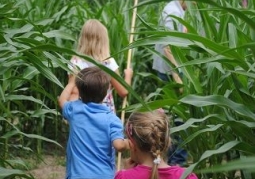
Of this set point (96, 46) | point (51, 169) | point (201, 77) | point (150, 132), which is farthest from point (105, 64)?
point (150, 132)

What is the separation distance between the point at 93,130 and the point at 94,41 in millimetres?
1045

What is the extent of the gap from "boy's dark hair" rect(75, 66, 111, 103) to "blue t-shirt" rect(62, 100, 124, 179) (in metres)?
0.04

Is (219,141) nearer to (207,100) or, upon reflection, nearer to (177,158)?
(207,100)

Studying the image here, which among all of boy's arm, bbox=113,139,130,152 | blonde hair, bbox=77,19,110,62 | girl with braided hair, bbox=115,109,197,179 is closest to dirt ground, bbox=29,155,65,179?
blonde hair, bbox=77,19,110,62

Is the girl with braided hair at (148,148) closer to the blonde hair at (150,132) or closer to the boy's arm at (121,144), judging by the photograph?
the blonde hair at (150,132)

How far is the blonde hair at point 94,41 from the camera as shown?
4559mm

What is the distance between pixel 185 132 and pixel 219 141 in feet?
0.64

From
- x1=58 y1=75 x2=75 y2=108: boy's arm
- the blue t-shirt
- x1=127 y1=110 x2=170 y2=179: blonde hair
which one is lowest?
the blue t-shirt

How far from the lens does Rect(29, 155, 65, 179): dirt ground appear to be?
225 inches

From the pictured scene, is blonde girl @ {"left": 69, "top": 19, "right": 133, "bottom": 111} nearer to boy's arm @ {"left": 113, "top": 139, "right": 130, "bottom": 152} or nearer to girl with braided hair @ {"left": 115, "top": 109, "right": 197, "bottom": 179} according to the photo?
boy's arm @ {"left": 113, "top": 139, "right": 130, "bottom": 152}

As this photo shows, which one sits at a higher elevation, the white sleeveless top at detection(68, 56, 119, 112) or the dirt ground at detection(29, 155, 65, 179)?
the white sleeveless top at detection(68, 56, 119, 112)

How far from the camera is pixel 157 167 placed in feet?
8.44

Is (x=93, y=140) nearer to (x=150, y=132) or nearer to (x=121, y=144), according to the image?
(x=121, y=144)

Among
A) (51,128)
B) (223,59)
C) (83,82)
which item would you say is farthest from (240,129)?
(51,128)
